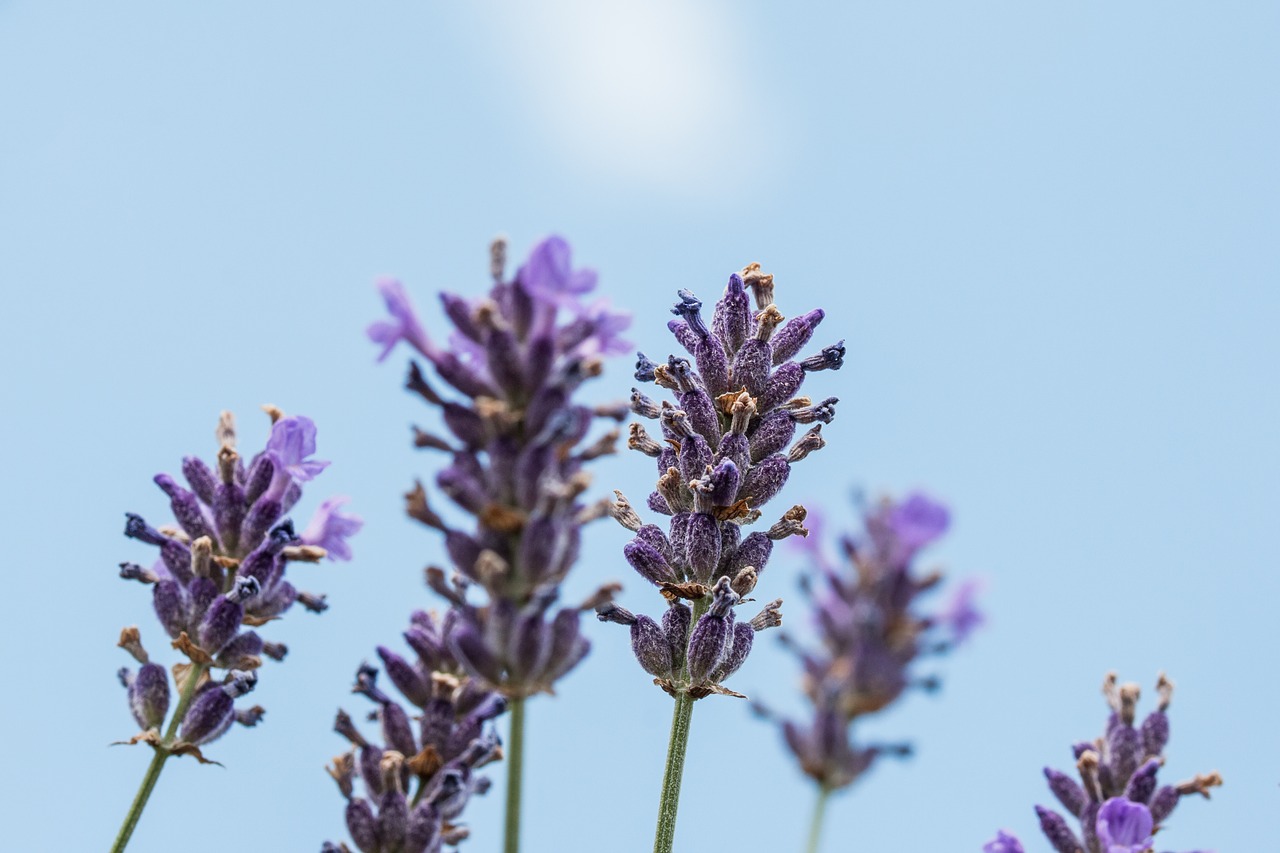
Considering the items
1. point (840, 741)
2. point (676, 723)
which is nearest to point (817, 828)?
point (840, 741)

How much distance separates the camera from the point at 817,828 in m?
2.09

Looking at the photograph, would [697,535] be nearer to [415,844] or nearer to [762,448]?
[762,448]

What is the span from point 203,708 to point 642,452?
176 centimetres

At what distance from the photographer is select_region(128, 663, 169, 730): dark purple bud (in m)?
4.30

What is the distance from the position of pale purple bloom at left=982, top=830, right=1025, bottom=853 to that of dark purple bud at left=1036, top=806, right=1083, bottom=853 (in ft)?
0.44

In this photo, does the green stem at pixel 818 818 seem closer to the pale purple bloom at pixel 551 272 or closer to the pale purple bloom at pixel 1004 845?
the pale purple bloom at pixel 551 272

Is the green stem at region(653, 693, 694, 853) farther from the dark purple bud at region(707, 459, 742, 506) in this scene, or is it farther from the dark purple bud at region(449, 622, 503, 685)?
the dark purple bud at region(449, 622, 503, 685)

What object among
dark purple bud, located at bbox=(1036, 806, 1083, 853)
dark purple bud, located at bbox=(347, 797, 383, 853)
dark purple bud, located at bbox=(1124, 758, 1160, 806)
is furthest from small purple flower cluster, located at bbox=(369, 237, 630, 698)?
dark purple bud, located at bbox=(1124, 758, 1160, 806)

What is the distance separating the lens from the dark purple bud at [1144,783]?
13.2ft

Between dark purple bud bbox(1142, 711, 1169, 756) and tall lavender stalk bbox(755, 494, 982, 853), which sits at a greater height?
dark purple bud bbox(1142, 711, 1169, 756)

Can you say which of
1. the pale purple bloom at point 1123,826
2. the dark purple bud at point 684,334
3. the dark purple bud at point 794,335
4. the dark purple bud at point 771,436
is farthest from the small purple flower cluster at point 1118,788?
the dark purple bud at point 684,334

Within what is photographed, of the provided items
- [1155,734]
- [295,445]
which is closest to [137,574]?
[295,445]

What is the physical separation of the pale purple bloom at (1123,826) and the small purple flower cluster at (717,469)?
1.19 metres

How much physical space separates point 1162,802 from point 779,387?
1822 millimetres
